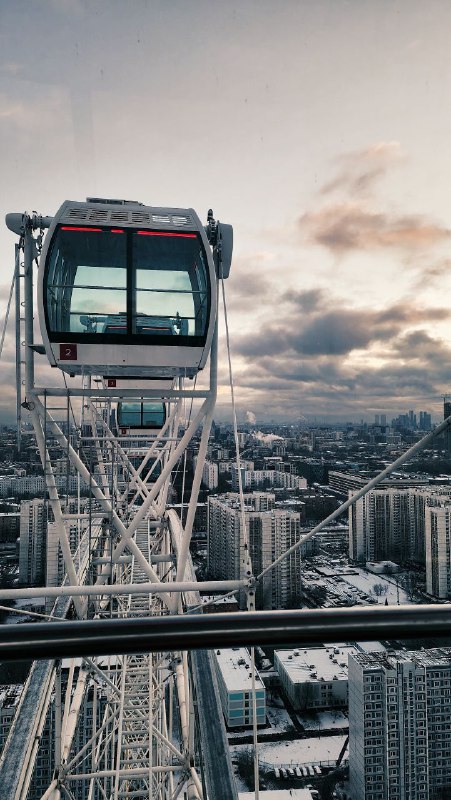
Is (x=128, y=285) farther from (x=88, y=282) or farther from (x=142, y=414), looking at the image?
(x=142, y=414)

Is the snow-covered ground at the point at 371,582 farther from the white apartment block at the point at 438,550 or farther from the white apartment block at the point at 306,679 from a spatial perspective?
the white apartment block at the point at 306,679

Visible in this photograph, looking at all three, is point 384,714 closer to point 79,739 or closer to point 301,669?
point 301,669

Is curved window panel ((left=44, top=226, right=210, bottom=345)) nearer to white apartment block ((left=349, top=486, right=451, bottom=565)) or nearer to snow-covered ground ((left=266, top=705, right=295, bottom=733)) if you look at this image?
snow-covered ground ((left=266, top=705, right=295, bottom=733))

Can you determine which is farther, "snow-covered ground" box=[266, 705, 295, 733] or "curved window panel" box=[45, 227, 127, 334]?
"snow-covered ground" box=[266, 705, 295, 733]

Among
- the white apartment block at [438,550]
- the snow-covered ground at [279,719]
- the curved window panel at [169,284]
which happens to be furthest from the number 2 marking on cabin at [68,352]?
the white apartment block at [438,550]

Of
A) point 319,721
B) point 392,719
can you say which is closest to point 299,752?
point 319,721

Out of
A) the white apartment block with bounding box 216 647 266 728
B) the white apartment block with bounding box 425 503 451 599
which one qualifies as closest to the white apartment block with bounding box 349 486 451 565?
the white apartment block with bounding box 425 503 451 599
